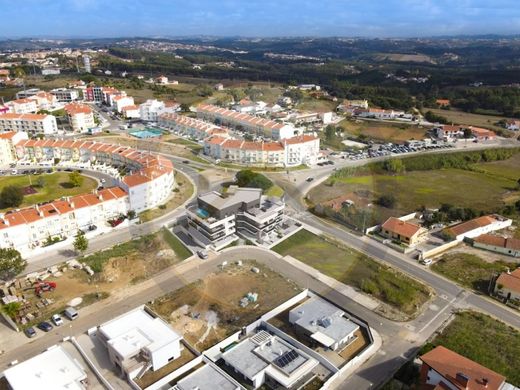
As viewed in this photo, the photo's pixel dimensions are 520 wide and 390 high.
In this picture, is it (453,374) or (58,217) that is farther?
(58,217)

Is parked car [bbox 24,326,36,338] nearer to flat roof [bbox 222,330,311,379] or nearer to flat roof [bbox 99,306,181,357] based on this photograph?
flat roof [bbox 99,306,181,357]

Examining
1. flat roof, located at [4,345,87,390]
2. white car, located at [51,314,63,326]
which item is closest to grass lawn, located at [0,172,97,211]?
white car, located at [51,314,63,326]

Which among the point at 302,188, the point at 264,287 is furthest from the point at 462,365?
the point at 302,188

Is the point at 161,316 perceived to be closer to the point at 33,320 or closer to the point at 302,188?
the point at 33,320

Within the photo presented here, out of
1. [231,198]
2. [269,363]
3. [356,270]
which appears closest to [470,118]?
[356,270]

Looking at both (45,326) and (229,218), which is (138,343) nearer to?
(45,326)

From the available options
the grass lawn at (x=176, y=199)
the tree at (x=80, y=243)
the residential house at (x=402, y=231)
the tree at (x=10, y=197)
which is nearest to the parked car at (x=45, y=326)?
the tree at (x=80, y=243)
